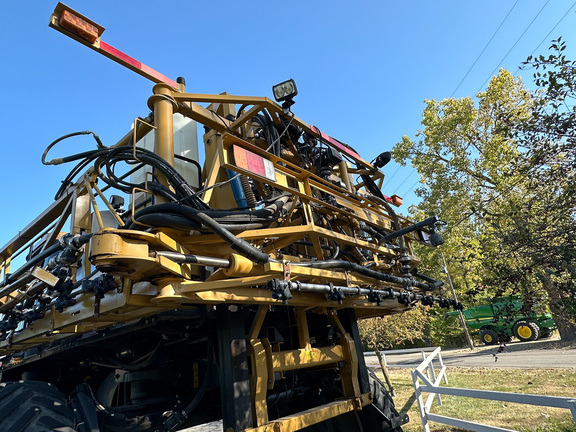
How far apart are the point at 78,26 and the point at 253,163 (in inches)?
60.5

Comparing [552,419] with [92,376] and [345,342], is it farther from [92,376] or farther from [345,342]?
[92,376]

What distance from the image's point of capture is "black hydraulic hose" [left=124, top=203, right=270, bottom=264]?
2191mm

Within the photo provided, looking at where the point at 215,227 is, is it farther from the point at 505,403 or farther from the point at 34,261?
the point at 505,403

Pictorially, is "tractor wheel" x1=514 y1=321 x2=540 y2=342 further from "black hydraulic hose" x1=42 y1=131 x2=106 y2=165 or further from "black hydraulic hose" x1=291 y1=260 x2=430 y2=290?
"black hydraulic hose" x1=42 y1=131 x2=106 y2=165

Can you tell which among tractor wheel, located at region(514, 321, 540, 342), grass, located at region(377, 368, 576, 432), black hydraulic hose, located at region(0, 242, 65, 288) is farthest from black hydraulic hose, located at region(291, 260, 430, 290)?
tractor wheel, located at region(514, 321, 540, 342)

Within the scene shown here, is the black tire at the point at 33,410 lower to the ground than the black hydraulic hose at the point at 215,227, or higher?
lower

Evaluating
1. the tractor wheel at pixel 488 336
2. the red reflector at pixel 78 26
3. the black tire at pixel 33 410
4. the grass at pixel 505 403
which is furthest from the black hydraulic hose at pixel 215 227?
the tractor wheel at pixel 488 336

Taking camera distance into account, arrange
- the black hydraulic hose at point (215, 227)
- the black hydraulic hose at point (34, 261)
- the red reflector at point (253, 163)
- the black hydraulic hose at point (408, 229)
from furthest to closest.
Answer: the black hydraulic hose at point (408, 229)
the black hydraulic hose at point (34, 261)
the red reflector at point (253, 163)
the black hydraulic hose at point (215, 227)

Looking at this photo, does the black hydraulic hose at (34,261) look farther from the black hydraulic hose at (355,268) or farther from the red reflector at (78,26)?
the black hydraulic hose at (355,268)

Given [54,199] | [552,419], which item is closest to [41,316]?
[54,199]

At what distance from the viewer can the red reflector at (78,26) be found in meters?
2.58

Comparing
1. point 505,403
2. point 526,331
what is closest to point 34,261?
point 505,403

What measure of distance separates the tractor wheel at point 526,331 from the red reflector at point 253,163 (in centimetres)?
1865

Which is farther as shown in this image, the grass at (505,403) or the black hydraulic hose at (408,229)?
the grass at (505,403)
